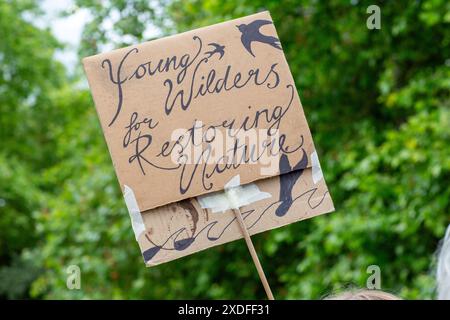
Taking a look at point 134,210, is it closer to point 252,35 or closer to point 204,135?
point 204,135

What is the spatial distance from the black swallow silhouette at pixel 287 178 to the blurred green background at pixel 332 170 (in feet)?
5.64

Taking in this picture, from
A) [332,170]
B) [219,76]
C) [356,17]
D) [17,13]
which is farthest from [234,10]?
[17,13]

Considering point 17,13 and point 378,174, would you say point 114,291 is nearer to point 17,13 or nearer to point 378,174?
point 378,174

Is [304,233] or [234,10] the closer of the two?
[234,10]

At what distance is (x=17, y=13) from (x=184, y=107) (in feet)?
39.8

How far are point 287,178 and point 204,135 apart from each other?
24cm

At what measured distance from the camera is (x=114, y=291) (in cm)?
654

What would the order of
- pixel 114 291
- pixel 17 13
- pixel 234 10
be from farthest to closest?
1. pixel 17 13
2. pixel 114 291
3. pixel 234 10

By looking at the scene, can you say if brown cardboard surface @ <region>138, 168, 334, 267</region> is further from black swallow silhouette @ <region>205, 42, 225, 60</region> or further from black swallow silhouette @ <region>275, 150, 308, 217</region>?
black swallow silhouette @ <region>205, 42, 225, 60</region>

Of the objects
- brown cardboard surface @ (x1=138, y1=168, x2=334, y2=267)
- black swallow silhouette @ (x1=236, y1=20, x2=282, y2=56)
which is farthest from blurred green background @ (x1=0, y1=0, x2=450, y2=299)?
black swallow silhouette @ (x1=236, y1=20, x2=282, y2=56)

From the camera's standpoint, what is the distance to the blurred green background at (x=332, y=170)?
4.87 meters

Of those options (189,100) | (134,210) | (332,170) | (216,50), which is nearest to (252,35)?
(216,50)

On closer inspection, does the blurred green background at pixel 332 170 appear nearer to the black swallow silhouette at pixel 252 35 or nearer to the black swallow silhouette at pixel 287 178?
the black swallow silhouette at pixel 287 178

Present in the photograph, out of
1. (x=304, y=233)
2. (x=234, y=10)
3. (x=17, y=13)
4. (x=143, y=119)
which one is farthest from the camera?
(x=17, y=13)
